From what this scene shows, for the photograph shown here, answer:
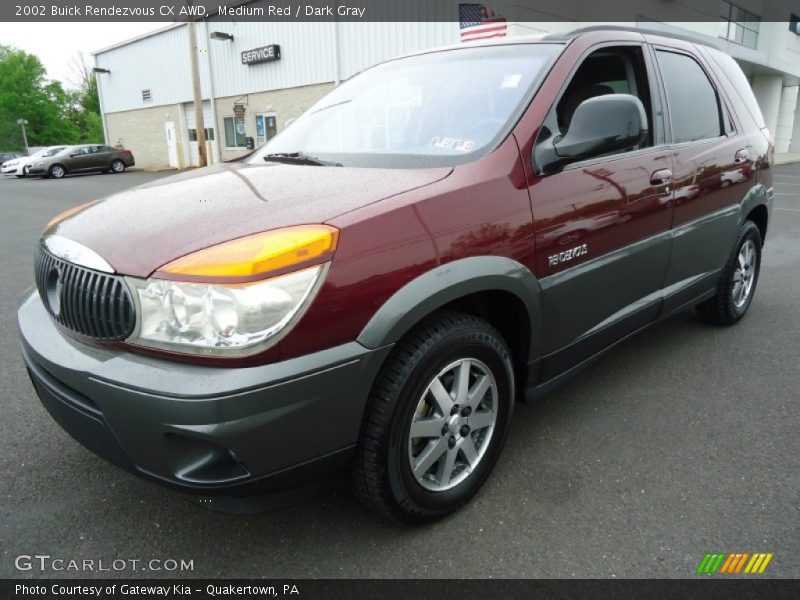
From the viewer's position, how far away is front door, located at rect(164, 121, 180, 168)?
1139 inches

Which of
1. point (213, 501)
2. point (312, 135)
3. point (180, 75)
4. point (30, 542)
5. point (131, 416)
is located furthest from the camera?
point (180, 75)

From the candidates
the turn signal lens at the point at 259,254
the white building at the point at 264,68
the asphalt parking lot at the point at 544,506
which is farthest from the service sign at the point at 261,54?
the turn signal lens at the point at 259,254

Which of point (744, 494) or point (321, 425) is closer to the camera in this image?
point (321, 425)

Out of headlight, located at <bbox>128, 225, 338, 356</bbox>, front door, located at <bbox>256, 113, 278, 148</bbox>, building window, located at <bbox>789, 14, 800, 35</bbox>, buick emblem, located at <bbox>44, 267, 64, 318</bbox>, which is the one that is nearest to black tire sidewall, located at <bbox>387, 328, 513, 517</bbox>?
headlight, located at <bbox>128, 225, 338, 356</bbox>

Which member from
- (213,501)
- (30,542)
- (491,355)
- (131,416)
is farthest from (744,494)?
(30,542)

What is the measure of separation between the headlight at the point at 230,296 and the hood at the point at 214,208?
78mm

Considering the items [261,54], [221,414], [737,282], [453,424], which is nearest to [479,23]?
[737,282]

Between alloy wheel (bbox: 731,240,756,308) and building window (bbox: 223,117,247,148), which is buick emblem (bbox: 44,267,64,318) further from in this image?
building window (bbox: 223,117,247,148)

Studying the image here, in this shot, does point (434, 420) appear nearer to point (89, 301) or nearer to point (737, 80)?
point (89, 301)

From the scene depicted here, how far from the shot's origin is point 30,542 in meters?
2.11

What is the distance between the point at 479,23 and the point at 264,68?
47.8 ft

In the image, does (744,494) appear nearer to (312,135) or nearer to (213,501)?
(213,501)
